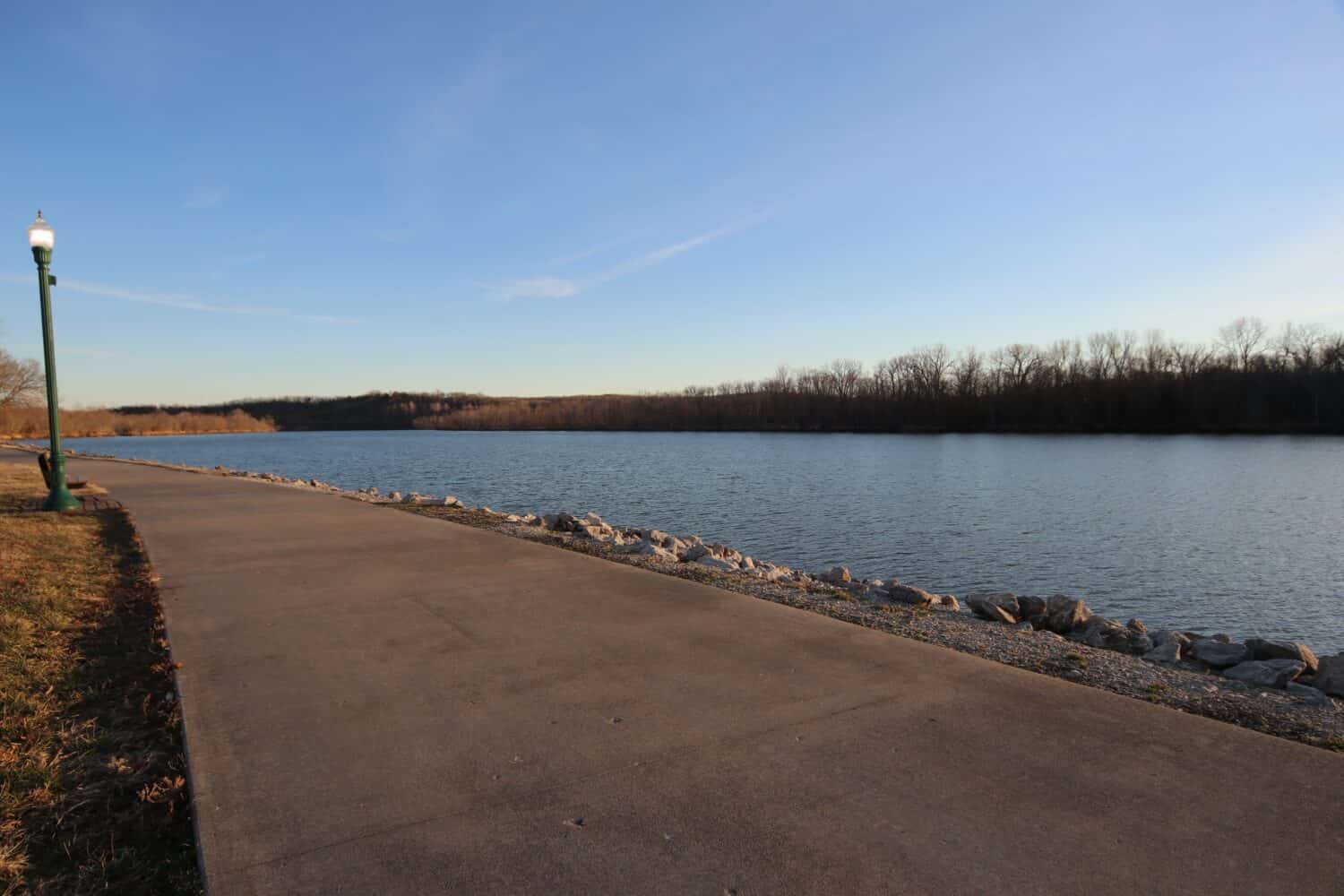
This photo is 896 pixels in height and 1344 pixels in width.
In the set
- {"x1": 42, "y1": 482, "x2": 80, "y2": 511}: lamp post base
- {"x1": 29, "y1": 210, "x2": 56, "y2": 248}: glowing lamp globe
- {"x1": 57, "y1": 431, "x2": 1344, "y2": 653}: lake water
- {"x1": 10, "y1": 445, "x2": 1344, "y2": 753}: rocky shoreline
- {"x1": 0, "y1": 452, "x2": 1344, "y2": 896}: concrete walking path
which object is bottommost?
{"x1": 57, "y1": 431, "x2": 1344, "y2": 653}: lake water

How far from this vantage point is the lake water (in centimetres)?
1326

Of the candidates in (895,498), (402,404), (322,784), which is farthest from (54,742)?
(402,404)

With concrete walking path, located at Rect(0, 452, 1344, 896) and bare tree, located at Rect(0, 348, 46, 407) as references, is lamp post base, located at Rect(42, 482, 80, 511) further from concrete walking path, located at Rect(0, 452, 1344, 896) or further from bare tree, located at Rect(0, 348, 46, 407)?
bare tree, located at Rect(0, 348, 46, 407)

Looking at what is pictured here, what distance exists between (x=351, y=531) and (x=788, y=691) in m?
8.36

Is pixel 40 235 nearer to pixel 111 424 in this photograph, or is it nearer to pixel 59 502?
pixel 59 502

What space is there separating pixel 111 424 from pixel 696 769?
13363 centimetres

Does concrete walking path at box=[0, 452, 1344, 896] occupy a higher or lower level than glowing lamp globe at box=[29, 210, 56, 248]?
lower

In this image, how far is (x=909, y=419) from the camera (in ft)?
317

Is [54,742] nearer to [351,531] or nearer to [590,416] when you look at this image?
[351,531]

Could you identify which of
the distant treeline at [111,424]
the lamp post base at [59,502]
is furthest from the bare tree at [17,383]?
the lamp post base at [59,502]

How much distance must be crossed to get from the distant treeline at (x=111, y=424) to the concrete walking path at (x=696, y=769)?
8212 cm

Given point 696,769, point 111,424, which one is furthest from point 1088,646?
point 111,424

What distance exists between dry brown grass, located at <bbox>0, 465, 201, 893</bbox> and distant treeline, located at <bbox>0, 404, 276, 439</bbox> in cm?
7874

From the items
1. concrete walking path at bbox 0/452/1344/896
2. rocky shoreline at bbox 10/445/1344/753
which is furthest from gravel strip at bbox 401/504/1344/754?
concrete walking path at bbox 0/452/1344/896
